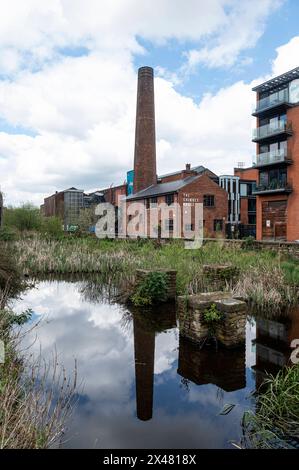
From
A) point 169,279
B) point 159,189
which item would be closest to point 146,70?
point 159,189

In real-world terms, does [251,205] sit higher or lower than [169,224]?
higher

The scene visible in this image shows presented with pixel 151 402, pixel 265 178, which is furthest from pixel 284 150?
pixel 151 402

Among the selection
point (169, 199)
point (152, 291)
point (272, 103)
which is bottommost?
point (152, 291)

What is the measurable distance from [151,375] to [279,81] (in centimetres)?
2683

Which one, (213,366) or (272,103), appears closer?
(213,366)

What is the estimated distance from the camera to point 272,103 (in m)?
25.0

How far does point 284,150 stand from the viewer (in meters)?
23.9

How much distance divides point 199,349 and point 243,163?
4074 centimetres

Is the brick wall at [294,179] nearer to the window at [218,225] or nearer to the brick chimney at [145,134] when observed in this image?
the window at [218,225]

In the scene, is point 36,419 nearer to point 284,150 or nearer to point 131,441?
point 131,441

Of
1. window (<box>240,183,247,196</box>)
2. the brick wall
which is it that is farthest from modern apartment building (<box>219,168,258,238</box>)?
the brick wall

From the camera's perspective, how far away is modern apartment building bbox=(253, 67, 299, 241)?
2352 centimetres

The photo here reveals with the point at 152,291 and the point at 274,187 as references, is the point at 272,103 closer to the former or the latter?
the point at 274,187
